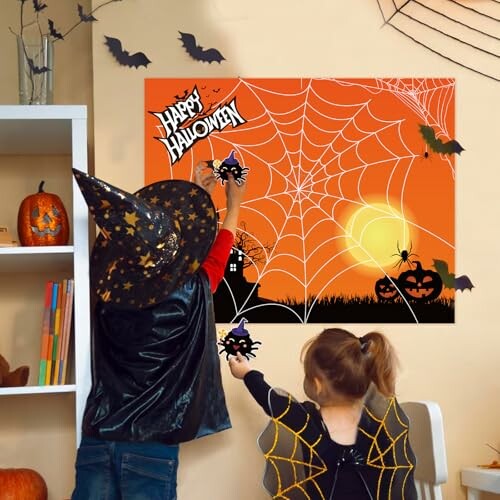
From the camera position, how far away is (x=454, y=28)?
3064 mm

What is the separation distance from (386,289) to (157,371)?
0.78 metres

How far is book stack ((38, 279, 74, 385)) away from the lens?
108 inches

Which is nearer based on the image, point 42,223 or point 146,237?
point 146,237

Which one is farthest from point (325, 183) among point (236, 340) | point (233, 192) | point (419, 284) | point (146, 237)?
point (146, 237)

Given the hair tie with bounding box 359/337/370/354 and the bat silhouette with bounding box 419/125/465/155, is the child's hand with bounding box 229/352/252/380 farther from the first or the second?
the bat silhouette with bounding box 419/125/465/155

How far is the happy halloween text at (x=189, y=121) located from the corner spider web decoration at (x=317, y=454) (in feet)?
2.73

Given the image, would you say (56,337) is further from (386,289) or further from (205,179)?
(386,289)

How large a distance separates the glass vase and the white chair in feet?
4.43

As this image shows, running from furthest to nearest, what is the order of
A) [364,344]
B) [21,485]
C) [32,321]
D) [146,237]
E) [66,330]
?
[32,321], [21,485], [66,330], [364,344], [146,237]

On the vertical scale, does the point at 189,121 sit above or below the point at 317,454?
above

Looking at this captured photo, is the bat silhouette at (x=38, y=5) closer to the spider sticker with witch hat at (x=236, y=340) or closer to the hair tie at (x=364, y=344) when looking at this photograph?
the spider sticker with witch hat at (x=236, y=340)

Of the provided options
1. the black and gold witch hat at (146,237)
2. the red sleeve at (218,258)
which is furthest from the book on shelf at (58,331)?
the red sleeve at (218,258)

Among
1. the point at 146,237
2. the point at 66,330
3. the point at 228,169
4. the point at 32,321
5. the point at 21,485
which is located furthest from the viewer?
the point at 32,321

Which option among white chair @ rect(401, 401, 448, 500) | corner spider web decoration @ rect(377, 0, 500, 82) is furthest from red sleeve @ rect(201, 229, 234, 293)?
corner spider web decoration @ rect(377, 0, 500, 82)
